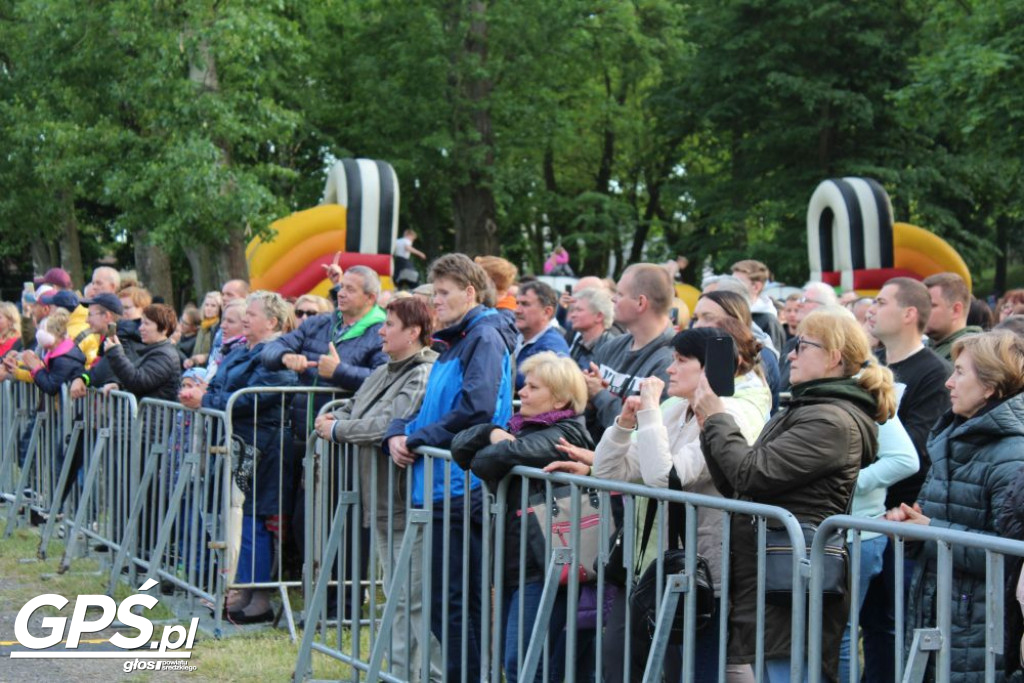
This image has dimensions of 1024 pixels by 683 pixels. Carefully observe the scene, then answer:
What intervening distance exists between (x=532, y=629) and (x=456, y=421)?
117cm

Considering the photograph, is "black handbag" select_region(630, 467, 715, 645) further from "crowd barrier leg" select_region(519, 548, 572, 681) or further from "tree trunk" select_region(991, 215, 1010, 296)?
"tree trunk" select_region(991, 215, 1010, 296)

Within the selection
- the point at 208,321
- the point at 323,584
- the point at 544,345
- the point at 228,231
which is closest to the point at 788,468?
the point at 323,584

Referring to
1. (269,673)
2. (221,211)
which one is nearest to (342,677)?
(269,673)

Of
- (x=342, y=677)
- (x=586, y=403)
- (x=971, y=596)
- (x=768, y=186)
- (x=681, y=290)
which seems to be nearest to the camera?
(x=971, y=596)

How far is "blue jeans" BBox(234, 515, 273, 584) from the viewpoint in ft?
28.1

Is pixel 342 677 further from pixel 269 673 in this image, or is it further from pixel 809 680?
pixel 809 680

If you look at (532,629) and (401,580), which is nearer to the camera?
(532,629)

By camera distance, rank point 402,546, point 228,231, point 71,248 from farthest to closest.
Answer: point 71,248, point 228,231, point 402,546

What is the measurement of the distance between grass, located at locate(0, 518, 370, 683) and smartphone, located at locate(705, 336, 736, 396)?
295 centimetres

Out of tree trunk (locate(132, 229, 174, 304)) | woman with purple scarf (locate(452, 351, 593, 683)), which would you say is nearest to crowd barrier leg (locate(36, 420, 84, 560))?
woman with purple scarf (locate(452, 351, 593, 683))

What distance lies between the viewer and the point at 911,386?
6.39 metres

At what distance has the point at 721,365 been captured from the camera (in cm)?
485

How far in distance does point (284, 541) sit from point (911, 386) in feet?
13.8

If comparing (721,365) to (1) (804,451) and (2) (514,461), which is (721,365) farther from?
(2) (514,461)
